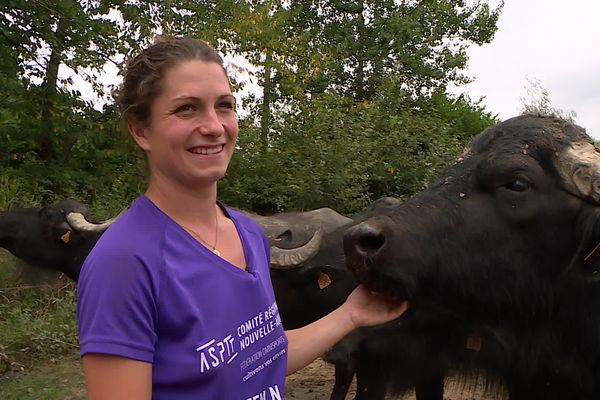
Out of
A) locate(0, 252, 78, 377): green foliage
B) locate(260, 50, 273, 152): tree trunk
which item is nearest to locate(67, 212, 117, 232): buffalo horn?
locate(0, 252, 78, 377): green foliage

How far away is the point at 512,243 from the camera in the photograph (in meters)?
2.52

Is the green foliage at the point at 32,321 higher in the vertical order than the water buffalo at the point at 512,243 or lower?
higher

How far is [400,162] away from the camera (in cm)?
1488

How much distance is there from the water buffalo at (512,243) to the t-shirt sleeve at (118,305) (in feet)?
3.14

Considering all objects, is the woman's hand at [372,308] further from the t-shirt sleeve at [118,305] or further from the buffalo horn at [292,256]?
the buffalo horn at [292,256]

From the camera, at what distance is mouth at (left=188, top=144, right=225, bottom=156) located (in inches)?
70.7

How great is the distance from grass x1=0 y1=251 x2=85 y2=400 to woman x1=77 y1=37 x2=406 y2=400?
13.7 feet

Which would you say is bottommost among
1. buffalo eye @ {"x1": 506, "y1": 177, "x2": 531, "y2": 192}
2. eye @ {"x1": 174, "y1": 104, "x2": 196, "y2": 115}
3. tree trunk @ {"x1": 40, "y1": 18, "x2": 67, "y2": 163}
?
buffalo eye @ {"x1": 506, "y1": 177, "x2": 531, "y2": 192}

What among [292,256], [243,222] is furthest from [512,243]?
[292,256]

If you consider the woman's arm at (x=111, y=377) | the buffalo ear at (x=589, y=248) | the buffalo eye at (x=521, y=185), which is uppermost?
the buffalo eye at (x=521, y=185)

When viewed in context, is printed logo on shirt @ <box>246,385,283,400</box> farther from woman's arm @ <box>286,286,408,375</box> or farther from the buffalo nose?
the buffalo nose

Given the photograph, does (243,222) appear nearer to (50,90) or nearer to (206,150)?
(206,150)

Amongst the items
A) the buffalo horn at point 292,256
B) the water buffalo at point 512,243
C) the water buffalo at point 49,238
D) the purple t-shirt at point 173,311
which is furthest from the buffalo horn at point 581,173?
the water buffalo at point 49,238

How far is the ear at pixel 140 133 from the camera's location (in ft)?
5.97
